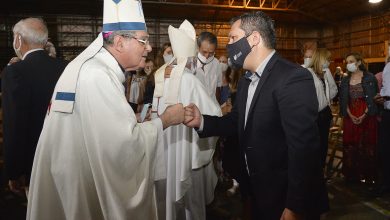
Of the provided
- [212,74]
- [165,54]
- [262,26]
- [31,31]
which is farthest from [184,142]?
[212,74]

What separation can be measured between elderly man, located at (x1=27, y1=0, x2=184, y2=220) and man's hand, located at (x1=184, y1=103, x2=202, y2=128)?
491mm

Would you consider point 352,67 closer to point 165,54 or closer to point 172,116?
point 165,54

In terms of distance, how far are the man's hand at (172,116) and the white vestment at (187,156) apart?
2.48 ft

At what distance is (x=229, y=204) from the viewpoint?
4.17 m

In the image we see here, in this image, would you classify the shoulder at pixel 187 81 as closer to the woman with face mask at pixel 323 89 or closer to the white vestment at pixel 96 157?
the white vestment at pixel 96 157

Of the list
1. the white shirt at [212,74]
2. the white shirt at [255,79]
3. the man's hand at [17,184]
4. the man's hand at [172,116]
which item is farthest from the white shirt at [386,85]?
the man's hand at [17,184]

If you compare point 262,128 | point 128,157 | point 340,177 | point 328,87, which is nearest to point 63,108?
point 128,157

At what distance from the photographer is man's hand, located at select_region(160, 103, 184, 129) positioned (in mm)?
2006

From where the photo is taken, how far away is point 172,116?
205 centimetres

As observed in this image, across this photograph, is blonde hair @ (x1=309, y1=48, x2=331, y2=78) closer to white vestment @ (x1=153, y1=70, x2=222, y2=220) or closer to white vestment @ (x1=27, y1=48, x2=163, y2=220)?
white vestment @ (x1=153, y1=70, x2=222, y2=220)

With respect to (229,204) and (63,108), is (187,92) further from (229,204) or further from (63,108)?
(229,204)

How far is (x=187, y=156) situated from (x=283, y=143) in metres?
1.16

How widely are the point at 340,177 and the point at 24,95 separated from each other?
182 inches

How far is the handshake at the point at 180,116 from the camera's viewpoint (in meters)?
2.02
